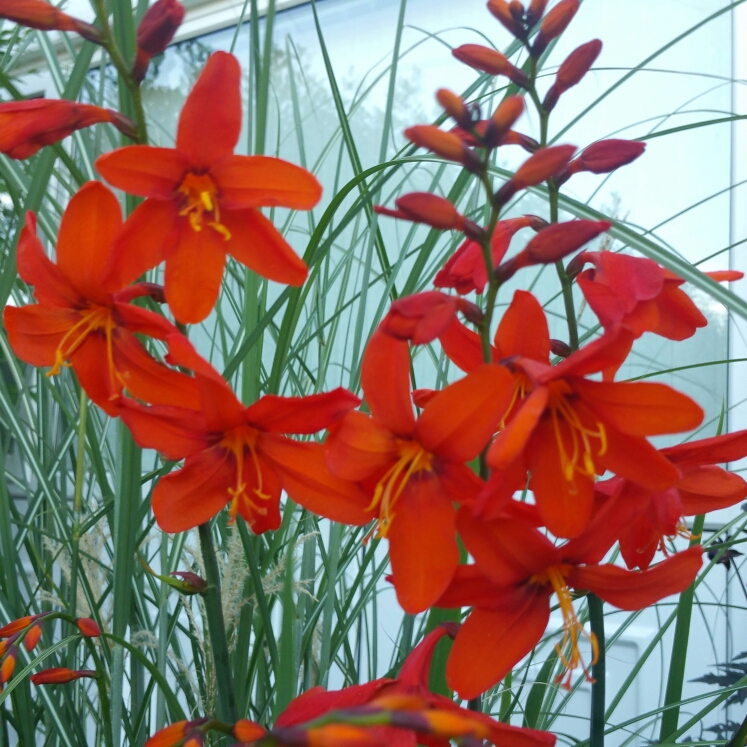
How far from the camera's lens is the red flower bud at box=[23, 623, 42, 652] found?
47 cm

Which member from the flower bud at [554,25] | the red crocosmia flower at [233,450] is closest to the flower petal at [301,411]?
the red crocosmia flower at [233,450]

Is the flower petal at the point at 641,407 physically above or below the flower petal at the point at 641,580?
above

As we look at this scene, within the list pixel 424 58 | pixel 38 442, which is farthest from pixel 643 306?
pixel 424 58

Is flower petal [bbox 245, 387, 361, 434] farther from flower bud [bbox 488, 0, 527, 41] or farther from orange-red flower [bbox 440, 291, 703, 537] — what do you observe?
flower bud [bbox 488, 0, 527, 41]

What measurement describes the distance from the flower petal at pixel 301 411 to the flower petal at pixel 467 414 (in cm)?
3

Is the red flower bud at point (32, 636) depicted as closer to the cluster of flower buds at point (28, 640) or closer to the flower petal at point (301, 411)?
the cluster of flower buds at point (28, 640)

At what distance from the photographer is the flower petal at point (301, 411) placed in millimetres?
283

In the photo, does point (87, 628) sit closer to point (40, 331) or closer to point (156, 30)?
point (40, 331)

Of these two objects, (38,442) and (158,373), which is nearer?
(158,373)

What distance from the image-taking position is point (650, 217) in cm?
140

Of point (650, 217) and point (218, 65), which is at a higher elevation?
point (650, 217)

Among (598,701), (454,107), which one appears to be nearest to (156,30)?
(454,107)

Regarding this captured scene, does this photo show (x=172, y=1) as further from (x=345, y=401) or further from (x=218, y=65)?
(x=345, y=401)

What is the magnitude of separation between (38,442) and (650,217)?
3.85 ft
